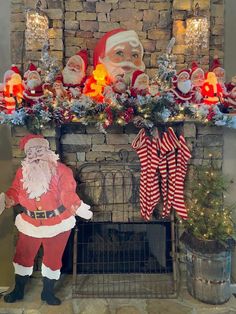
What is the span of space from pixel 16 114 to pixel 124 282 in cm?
170

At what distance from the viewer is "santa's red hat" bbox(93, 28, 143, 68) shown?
282cm

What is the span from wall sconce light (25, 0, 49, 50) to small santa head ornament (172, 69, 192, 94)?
46.0 inches

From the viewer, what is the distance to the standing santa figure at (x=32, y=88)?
2543mm

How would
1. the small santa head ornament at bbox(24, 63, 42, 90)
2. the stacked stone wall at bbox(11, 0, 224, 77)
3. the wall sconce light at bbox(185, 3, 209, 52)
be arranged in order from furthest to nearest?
the stacked stone wall at bbox(11, 0, 224, 77) → the wall sconce light at bbox(185, 3, 209, 52) → the small santa head ornament at bbox(24, 63, 42, 90)

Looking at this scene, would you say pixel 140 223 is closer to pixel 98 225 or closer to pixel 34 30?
pixel 98 225

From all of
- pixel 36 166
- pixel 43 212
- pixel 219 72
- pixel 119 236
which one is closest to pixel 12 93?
pixel 36 166

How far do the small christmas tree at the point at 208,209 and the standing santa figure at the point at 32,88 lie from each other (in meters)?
1.49

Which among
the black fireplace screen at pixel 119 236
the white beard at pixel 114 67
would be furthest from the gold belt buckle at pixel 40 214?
the white beard at pixel 114 67

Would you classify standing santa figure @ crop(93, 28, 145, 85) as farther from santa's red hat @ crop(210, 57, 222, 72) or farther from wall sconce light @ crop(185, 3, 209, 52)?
santa's red hat @ crop(210, 57, 222, 72)

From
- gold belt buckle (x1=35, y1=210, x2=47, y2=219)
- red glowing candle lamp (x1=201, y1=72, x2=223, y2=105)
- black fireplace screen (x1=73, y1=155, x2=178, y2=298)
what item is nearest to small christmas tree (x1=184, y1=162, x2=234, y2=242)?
black fireplace screen (x1=73, y1=155, x2=178, y2=298)

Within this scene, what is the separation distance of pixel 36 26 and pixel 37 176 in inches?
49.1

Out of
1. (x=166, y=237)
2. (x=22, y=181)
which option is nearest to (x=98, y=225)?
(x=166, y=237)

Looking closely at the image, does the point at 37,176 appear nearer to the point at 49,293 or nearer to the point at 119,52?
the point at 49,293

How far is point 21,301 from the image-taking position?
260 centimetres
